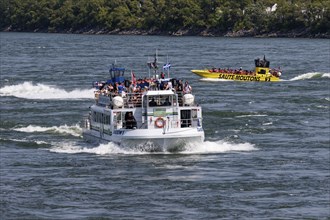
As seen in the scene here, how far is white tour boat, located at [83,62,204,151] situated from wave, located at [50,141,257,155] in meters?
0.30

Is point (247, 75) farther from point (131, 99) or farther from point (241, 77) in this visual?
point (131, 99)

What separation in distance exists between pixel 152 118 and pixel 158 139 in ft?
4.19

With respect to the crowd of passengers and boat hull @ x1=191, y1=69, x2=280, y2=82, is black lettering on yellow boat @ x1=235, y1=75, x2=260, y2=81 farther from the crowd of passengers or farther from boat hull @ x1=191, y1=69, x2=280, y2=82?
the crowd of passengers

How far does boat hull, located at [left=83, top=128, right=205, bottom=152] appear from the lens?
2325 inches

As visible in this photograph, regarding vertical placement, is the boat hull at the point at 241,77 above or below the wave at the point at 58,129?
below

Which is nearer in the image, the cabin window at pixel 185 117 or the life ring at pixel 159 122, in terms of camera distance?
the life ring at pixel 159 122

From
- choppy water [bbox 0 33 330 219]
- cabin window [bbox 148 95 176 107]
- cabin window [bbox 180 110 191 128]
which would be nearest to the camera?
choppy water [bbox 0 33 330 219]

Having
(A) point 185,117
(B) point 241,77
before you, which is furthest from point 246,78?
(A) point 185,117

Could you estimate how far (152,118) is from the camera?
59.8 m

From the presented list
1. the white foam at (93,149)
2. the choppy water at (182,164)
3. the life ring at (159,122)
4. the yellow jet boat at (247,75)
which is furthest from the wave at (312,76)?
the life ring at (159,122)

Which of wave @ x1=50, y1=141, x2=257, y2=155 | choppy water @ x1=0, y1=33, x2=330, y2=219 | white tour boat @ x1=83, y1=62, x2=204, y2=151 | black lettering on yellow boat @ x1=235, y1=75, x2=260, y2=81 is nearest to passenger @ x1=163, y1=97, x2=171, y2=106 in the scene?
white tour boat @ x1=83, y1=62, x2=204, y2=151

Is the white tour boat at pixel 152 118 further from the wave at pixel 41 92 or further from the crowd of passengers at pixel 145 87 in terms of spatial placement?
the wave at pixel 41 92

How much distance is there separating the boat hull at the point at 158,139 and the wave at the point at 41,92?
33.2 meters

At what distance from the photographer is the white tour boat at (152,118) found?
5925 cm
